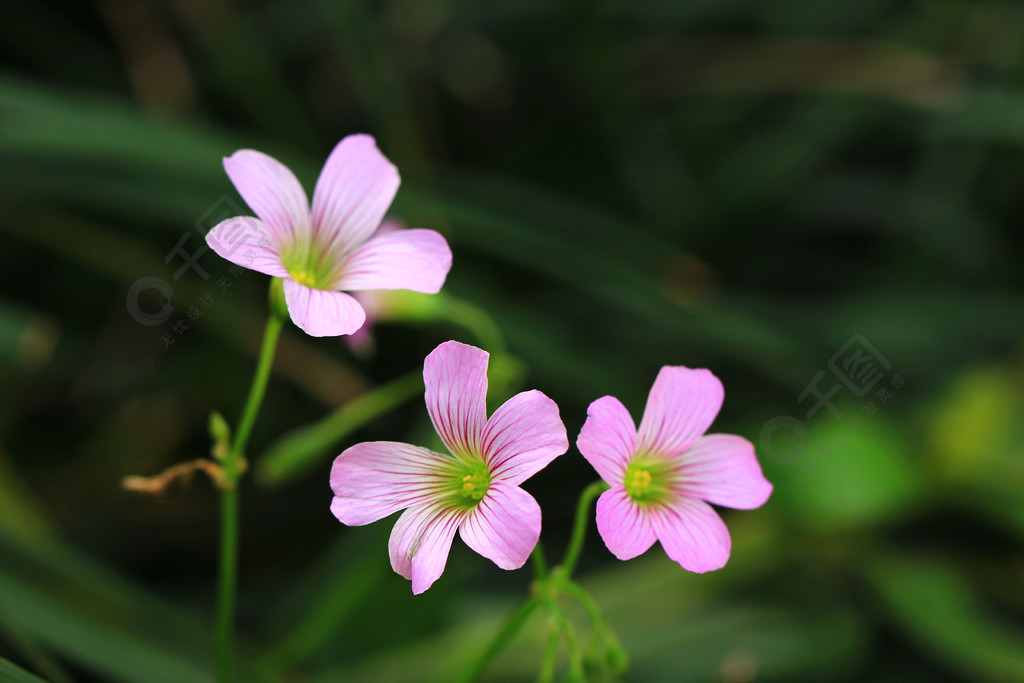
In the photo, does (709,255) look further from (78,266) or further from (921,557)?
(78,266)

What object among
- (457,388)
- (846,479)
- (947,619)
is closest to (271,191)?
(457,388)

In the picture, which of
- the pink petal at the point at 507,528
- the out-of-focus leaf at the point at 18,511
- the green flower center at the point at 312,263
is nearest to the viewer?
the pink petal at the point at 507,528

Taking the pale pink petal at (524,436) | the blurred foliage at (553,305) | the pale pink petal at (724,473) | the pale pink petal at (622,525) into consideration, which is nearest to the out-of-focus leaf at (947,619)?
the blurred foliage at (553,305)

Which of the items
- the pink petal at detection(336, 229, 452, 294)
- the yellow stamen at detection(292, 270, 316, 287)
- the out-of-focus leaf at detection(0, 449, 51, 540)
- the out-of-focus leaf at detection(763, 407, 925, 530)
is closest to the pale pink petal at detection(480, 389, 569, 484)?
the pink petal at detection(336, 229, 452, 294)

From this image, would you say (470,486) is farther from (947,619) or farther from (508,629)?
(947,619)

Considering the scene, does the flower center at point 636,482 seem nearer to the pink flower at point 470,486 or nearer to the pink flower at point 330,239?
the pink flower at point 470,486

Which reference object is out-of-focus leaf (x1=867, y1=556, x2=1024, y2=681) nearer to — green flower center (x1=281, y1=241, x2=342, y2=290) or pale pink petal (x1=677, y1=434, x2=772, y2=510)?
pale pink petal (x1=677, y1=434, x2=772, y2=510)
